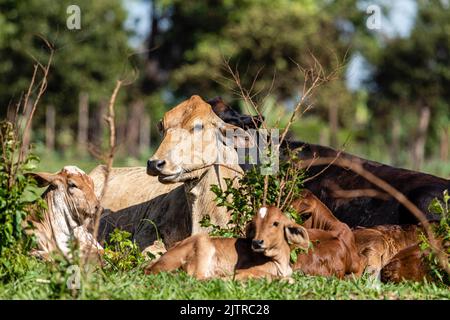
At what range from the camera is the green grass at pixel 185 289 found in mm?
7500

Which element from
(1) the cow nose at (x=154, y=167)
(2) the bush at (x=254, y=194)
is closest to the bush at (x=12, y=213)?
(1) the cow nose at (x=154, y=167)

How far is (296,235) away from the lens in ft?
28.4

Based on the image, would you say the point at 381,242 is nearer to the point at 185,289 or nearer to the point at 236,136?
the point at 236,136

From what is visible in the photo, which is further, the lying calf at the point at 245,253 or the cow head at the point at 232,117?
the cow head at the point at 232,117

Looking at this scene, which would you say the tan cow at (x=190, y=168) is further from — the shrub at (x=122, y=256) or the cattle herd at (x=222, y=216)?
the shrub at (x=122, y=256)

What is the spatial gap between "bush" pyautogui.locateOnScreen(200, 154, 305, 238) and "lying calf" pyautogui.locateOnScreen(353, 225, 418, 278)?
92 cm

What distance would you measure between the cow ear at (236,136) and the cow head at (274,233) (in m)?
2.04

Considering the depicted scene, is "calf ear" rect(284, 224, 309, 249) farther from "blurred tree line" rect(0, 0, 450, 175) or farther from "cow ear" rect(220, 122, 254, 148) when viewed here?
"blurred tree line" rect(0, 0, 450, 175)

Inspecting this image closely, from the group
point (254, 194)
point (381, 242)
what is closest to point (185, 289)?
point (254, 194)

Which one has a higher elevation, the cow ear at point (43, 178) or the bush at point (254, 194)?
the cow ear at point (43, 178)

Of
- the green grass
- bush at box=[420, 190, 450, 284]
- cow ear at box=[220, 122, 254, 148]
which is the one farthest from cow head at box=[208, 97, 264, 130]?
the green grass

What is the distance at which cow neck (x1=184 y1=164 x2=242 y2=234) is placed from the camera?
10.4 meters

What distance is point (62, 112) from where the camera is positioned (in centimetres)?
4638
